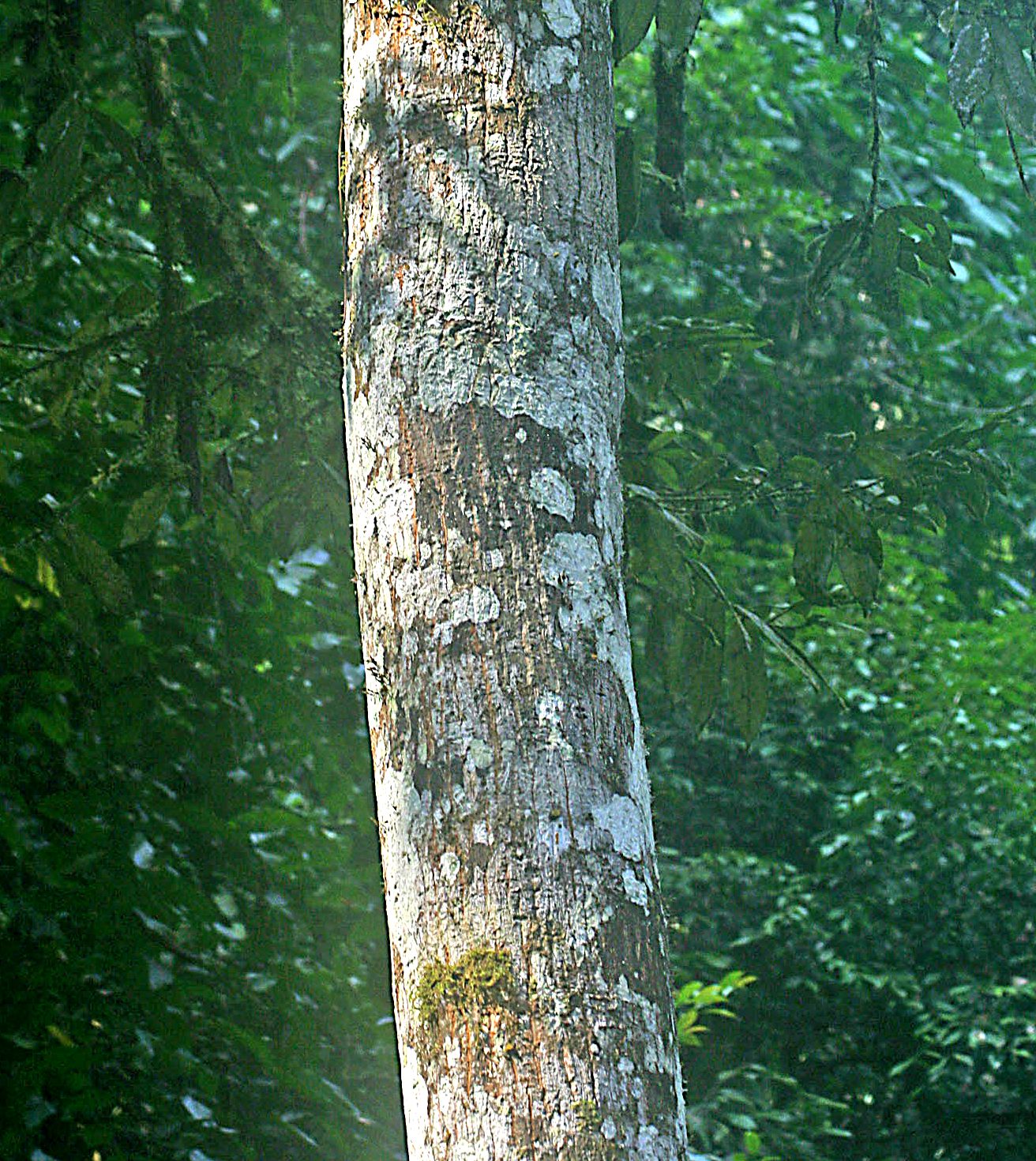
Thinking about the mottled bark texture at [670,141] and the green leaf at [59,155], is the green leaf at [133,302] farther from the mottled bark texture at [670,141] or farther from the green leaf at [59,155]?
the mottled bark texture at [670,141]

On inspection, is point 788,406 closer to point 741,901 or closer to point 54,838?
point 741,901

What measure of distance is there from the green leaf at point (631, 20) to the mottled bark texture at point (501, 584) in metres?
0.20

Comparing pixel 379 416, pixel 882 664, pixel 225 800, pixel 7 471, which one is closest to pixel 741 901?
pixel 882 664

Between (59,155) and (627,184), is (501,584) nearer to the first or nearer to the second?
(627,184)

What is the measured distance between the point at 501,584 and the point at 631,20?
0.68 m

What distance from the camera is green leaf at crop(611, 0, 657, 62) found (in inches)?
48.8

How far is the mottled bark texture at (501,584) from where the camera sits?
76 centimetres

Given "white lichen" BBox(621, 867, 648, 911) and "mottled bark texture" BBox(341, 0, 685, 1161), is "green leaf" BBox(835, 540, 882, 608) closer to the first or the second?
"mottled bark texture" BBox(341, 0, 685, 1161)

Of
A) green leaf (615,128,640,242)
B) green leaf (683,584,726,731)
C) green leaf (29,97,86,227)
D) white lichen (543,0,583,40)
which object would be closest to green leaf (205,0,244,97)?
green leaf (29,97,86,227)

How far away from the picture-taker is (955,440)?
1.73 metres

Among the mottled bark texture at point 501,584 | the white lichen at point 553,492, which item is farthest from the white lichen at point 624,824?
the white lichen at point 553,492

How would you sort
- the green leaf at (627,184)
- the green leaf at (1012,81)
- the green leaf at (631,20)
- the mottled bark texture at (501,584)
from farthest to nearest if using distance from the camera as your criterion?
the green leaf at (627,184) → the green leaf at (1012,81) → the green leaf at (631,20) → the mottled bark texture at (501,584)

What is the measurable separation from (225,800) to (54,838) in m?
0.38

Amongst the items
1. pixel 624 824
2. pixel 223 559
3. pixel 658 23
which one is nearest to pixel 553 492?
pixel 624 824
